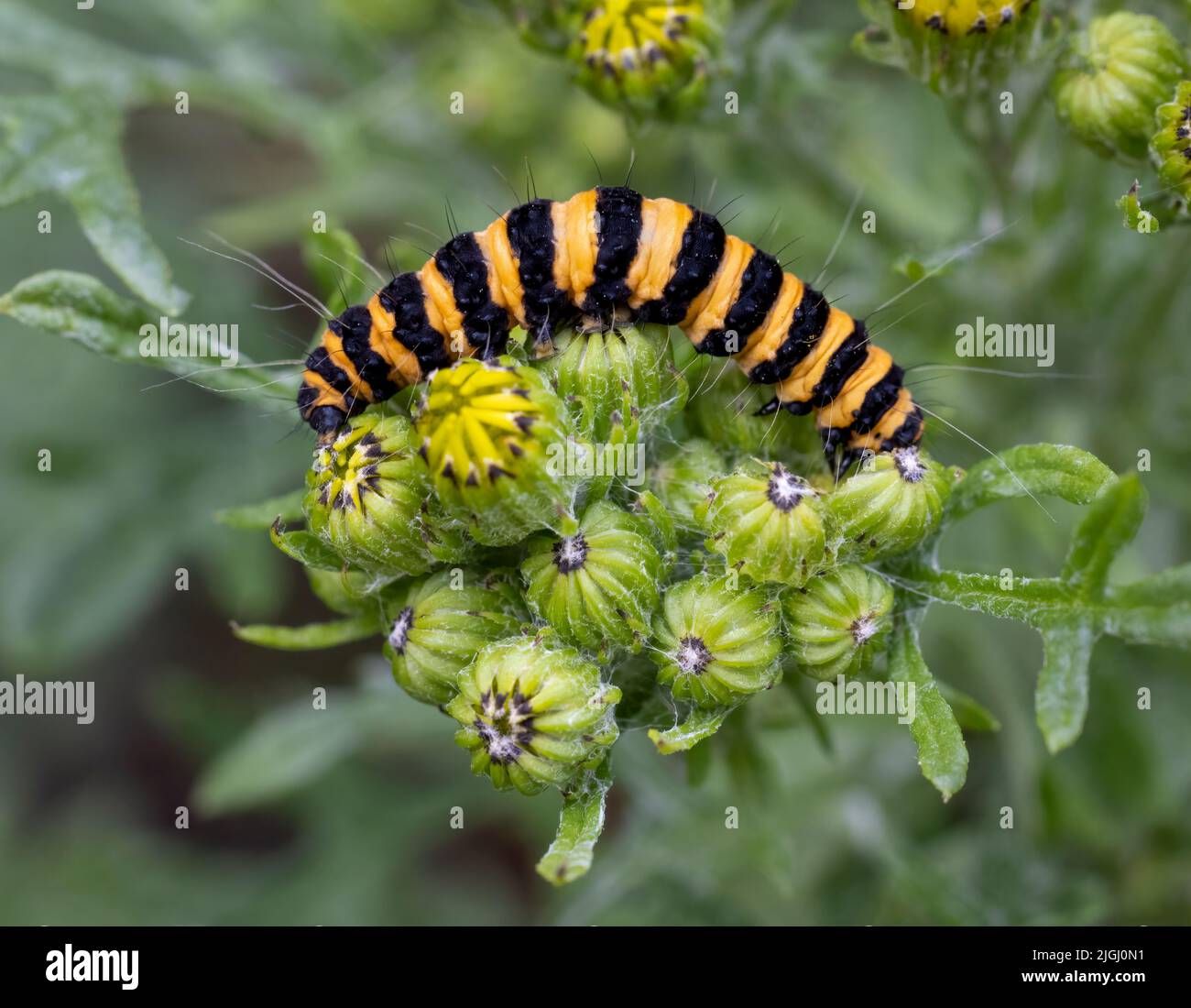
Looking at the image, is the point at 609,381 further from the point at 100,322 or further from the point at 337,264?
the point at 100,322

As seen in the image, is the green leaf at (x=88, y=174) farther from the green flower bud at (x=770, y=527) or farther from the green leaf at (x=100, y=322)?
the green flower bud at (x=770, y=527)

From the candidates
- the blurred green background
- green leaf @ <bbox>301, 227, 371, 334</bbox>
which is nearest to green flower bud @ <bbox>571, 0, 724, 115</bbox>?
the blurred green background

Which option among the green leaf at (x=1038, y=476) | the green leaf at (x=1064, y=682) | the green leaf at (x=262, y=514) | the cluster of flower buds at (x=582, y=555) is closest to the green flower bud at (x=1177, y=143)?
the green leaf at (x=1038, y=476)

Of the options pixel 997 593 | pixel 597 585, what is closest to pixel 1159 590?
pixel 997 593

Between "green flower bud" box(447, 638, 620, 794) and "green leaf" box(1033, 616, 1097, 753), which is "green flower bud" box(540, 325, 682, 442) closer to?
"green flower bud" box(447, 638, 620, 794)
